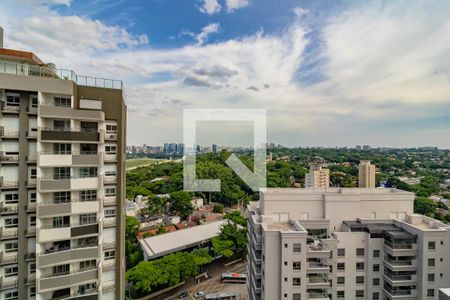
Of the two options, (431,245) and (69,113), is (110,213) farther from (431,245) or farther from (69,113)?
(431,245)

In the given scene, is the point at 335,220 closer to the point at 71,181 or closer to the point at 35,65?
the point at 71,181

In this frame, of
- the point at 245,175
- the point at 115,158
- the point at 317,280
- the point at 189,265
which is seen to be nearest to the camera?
the point at 115,158

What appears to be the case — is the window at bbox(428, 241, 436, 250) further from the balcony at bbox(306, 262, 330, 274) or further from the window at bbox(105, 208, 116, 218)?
the window at bbox(105, 208, 116, 218)

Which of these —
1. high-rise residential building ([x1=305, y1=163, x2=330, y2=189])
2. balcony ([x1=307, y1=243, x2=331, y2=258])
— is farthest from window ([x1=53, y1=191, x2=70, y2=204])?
high-rise residential building ([x1=305, y1=163, x2=330, y2=189])

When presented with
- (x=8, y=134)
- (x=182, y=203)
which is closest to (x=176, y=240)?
(x=182, y=203)

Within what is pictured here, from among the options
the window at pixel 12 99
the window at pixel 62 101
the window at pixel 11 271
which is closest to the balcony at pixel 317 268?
the window at pixel 11 271

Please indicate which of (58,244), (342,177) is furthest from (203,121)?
(342,177)

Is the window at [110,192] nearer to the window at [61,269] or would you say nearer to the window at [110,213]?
the window at [110,213]
